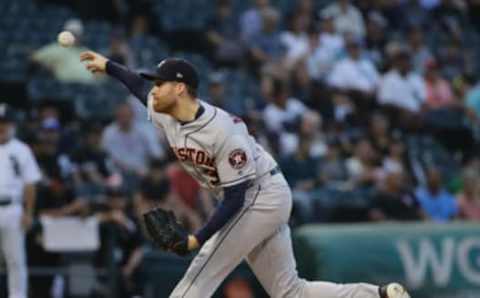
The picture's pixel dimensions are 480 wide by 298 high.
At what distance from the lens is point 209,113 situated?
8430 millimetres

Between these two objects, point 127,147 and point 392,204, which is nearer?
point 127,147

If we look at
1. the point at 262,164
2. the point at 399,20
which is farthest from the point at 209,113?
the point at 399,20

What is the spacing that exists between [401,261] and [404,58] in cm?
585

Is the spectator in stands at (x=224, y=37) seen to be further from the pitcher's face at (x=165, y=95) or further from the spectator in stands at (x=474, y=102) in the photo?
the pitcher's face at (x=165, y=95)

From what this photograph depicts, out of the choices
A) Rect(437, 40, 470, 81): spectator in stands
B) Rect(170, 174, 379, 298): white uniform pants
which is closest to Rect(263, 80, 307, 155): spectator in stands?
Rect(437, 40, 470, 81): spectator in stands

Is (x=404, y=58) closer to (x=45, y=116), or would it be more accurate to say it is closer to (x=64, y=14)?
(x=64, y=14)

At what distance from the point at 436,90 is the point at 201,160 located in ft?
36.4

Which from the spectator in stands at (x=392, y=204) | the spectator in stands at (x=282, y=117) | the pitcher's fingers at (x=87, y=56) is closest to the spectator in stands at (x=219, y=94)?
the spectator in stands at (x=282, y=117)

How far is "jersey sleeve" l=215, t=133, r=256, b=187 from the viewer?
27.1 ft

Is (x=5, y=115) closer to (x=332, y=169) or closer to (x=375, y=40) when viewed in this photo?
(x=332, y=169)

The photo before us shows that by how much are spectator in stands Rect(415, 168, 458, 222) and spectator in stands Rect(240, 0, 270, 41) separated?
10.5 feet

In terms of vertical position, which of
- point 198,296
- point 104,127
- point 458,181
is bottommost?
point 458,181

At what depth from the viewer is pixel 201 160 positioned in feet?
27.5

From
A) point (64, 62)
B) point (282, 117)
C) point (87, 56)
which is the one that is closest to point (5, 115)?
point (64, 62)
